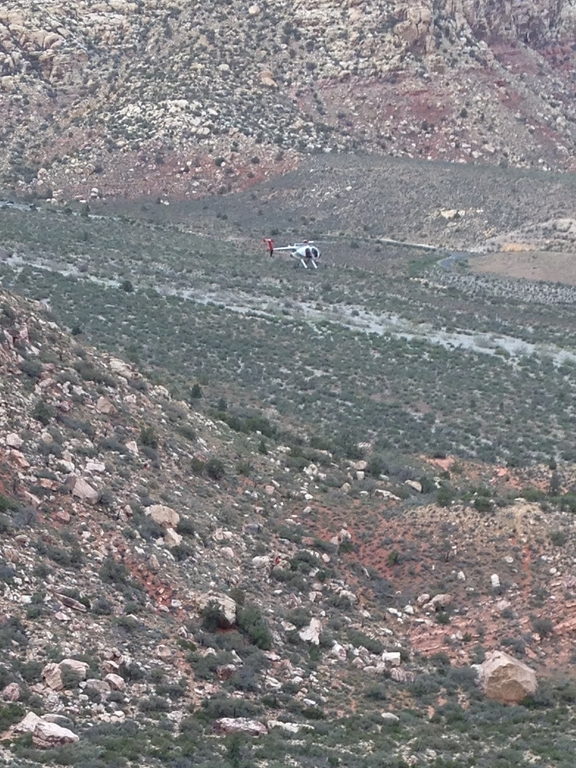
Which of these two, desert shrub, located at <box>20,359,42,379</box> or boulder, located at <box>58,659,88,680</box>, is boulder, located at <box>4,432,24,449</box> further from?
boulder, located at <box>58,659,88,680</box>

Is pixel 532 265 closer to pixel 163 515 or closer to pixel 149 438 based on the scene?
pixel 149 438

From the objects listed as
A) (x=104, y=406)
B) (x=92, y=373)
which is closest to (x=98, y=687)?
(x=104, y=406)

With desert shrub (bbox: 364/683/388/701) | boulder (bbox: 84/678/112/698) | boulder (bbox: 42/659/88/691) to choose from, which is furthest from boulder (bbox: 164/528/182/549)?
boulder (bbox: 84/678/112/698)

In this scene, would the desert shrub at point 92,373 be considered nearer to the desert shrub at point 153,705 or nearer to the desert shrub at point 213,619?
the desert shrub at point 213,619

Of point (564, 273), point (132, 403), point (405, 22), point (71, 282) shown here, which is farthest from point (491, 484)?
point (405, 22)

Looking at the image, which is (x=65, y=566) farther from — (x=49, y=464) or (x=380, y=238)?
(x=380, y=238)
